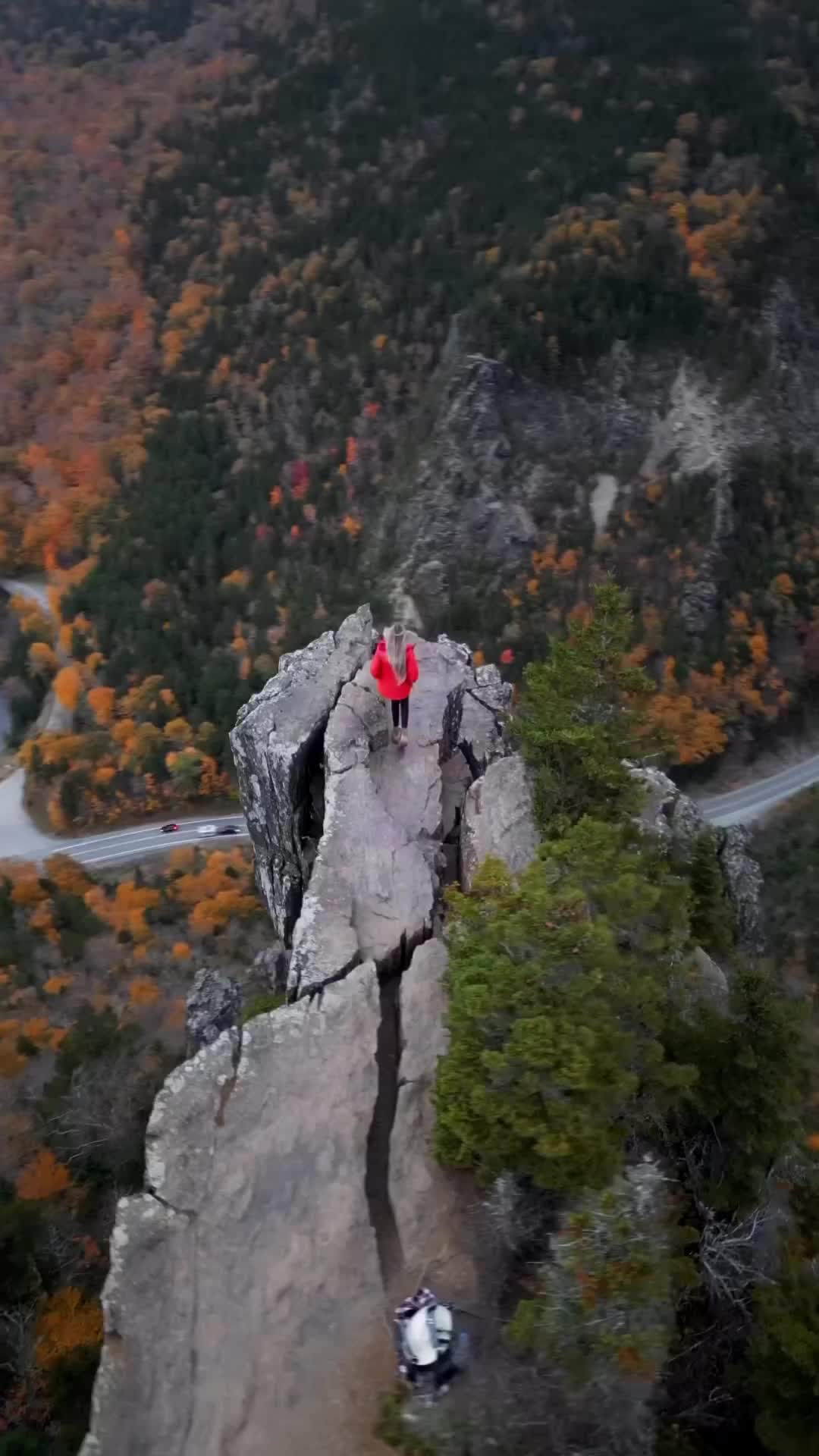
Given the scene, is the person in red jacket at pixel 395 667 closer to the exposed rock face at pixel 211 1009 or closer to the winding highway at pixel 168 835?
the exposed rock face at pixel 211 1009

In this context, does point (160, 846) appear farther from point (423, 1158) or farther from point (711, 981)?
point (423, 1158)

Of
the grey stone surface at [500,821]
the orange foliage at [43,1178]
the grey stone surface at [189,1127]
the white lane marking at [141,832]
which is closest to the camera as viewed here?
the grey stone surface at [189,1127]

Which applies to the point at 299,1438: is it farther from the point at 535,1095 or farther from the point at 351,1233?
the point at 535,1095

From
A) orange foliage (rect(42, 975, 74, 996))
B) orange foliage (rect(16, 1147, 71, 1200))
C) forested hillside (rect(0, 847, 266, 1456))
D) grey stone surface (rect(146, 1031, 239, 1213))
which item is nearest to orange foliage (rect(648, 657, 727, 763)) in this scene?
forested hillside (rect(0, 847, 266, 1456))

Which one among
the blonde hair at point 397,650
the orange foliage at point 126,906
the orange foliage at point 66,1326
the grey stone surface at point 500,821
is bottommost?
the orange foliage at point 126,906

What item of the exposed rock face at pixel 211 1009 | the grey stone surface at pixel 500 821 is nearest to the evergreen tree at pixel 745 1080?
the grey stone surface at pixel 500 821

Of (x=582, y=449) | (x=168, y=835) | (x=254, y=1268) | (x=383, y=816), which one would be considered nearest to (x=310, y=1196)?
(x=254, y=1268)

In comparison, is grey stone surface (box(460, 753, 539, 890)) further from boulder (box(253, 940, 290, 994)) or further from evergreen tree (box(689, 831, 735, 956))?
boulder (box(253, 940, 290, 994))
